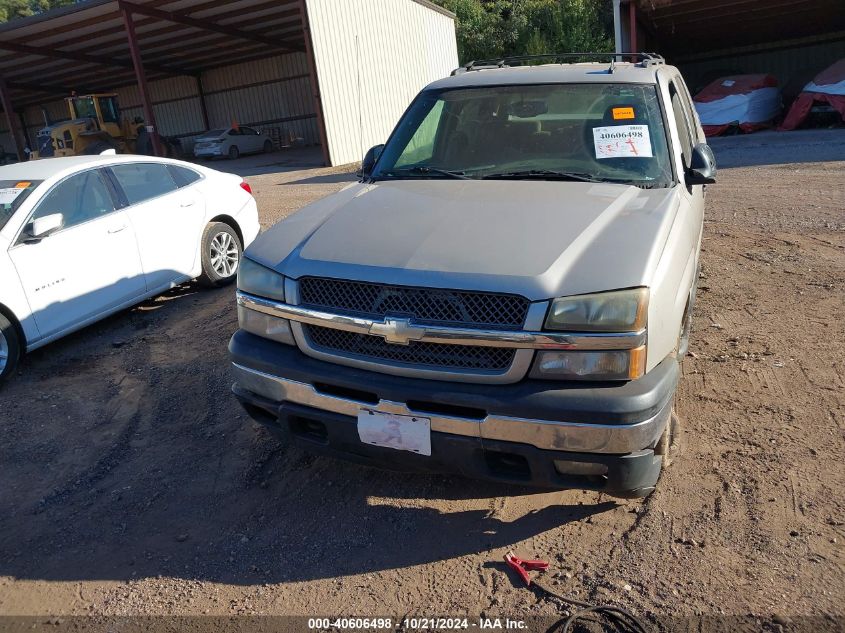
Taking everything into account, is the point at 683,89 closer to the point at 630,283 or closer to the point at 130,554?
the point at 630,283

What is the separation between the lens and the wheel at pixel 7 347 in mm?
5121

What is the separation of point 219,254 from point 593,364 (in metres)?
5.48

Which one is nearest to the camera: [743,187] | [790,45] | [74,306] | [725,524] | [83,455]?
[725,524]

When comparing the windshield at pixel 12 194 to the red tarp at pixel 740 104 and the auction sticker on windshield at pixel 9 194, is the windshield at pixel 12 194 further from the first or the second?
the red tarp at pixel 740 104

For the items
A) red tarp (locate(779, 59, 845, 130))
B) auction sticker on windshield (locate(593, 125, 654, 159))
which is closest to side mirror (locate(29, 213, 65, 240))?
auction sticker on windshield (locate(593, 125, 654, 159))

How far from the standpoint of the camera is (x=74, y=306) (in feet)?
18.4

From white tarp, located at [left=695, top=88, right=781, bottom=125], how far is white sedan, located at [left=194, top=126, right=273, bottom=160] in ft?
60.1

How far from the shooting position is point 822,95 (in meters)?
17.1

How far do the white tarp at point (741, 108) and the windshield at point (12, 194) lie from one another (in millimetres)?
17262

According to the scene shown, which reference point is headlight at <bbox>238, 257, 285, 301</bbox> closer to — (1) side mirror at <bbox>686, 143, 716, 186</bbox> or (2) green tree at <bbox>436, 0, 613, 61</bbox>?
(1) side mirror at <bbox>686, 143, 716, 186</bbox>

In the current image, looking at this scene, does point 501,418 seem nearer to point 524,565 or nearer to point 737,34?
point 524,565

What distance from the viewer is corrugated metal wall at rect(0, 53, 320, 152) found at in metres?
32.7

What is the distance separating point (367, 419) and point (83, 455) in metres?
2.30

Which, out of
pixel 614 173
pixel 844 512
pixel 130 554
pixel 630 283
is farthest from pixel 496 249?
pixel 130 554
